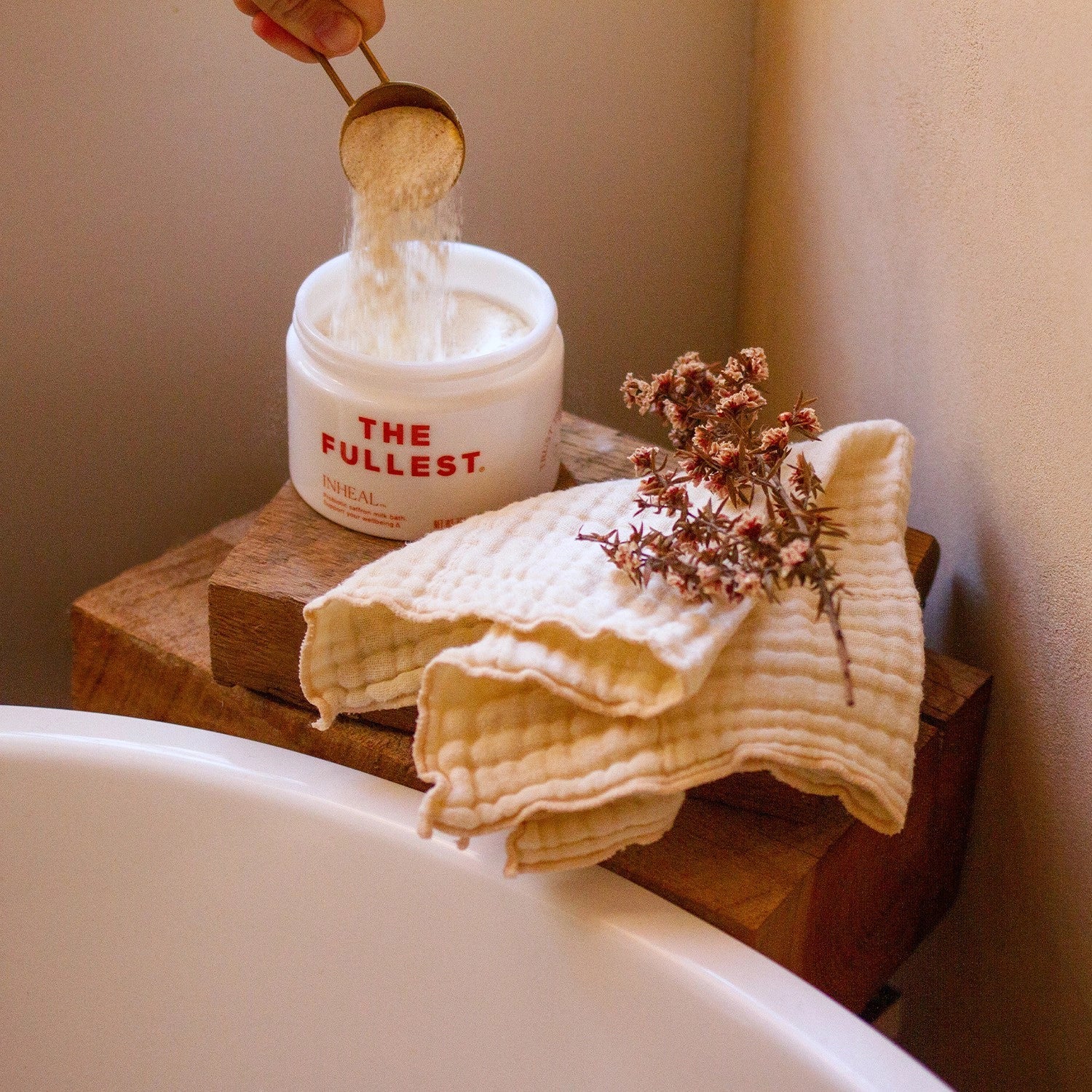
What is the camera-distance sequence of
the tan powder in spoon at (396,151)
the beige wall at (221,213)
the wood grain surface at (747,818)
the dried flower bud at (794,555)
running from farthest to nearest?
the beige wall at (221,213), the tan powder in spoon at (396,151), the wood grain surface at (747,818), the dried flower bud at (794,555)

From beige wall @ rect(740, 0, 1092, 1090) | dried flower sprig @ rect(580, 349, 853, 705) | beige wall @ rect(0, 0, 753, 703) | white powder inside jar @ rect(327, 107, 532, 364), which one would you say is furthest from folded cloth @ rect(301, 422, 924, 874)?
beige wall @ rect(0, 0, 753, 703)

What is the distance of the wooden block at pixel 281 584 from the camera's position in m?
0.85

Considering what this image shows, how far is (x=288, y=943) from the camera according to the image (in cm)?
83

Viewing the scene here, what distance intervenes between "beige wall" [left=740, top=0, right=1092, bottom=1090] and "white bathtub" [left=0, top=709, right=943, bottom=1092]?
26cm

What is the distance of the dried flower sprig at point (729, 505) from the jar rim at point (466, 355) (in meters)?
0.08

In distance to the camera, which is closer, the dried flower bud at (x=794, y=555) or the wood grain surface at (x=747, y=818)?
the dried flower bud at (x=794, y=555)

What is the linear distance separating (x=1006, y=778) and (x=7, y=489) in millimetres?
903

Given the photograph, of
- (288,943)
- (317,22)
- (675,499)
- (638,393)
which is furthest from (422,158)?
(288,943)

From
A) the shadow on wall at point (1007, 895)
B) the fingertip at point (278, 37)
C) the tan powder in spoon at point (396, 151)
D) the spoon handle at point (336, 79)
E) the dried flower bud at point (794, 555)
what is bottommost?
the shadow on wall at point (1007, 895)

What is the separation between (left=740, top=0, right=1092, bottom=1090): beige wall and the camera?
2.43 ft

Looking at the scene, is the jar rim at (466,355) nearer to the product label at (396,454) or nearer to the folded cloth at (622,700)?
the product label at (396,454)

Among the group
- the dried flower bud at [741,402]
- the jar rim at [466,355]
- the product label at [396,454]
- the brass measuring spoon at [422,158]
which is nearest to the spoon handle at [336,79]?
the brass measuring spoon at [422,158]

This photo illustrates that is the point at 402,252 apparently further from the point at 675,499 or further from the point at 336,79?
the point at 675,499

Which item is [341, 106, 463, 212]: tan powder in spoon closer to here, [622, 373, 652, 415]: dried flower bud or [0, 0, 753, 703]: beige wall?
[622, 373, 652, 415]: dried flower bud
